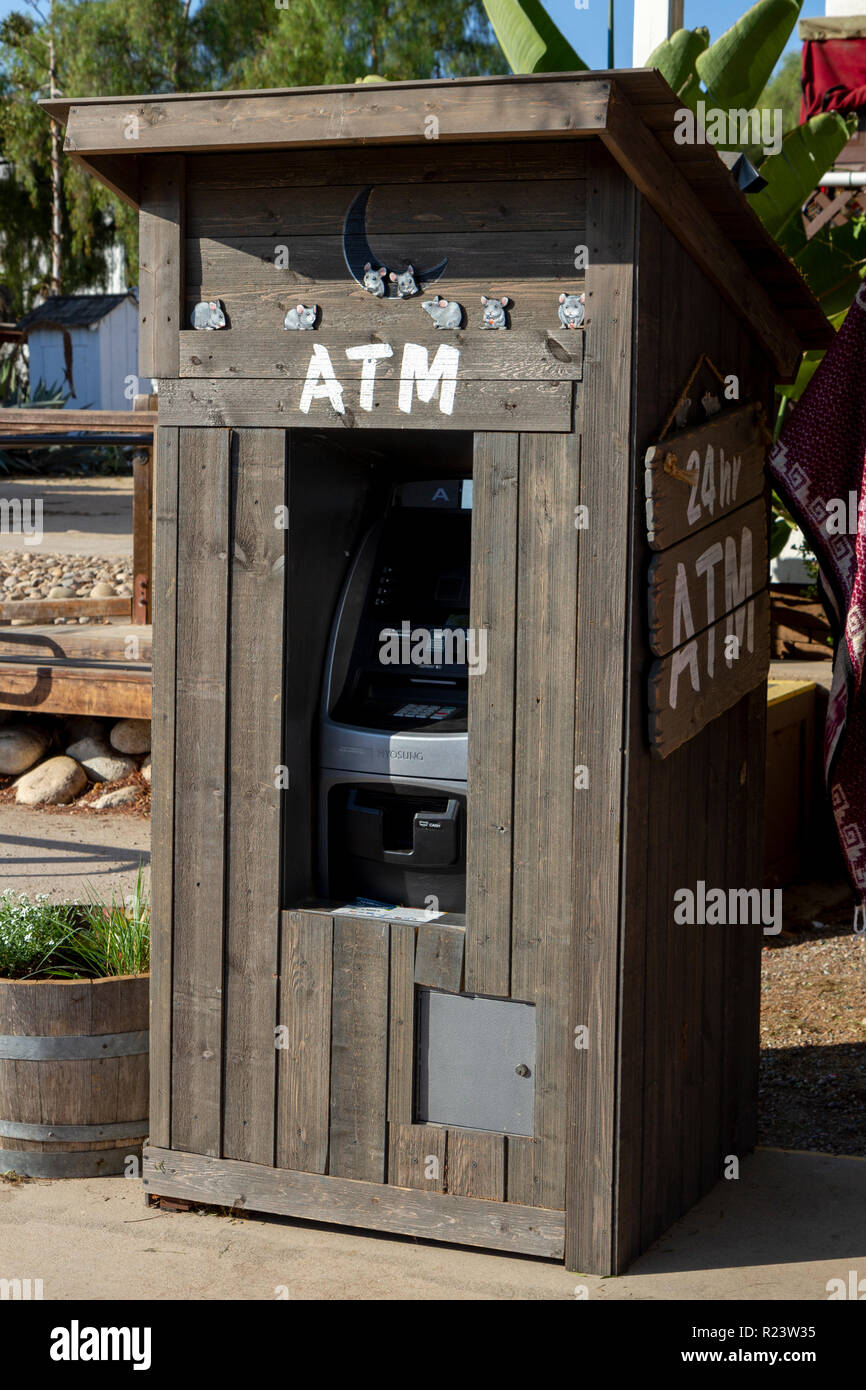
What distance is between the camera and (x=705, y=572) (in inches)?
144

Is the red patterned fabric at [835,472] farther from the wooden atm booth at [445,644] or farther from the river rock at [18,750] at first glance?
the river rock at [18,750]

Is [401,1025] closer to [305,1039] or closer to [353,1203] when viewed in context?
[305,1039]

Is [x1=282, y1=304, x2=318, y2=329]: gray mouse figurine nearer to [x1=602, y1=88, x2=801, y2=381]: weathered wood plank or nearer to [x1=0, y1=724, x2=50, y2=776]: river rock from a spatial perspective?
[x1=602, y1=88, x2=801, y2=381]: weathered wood plank

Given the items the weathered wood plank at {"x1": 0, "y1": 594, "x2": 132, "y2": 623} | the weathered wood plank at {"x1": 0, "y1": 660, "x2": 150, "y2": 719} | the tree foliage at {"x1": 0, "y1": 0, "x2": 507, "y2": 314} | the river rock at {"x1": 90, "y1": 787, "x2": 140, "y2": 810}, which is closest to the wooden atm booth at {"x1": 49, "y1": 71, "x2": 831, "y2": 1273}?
the weathered wood plank at {"x1": 0, "y1": 660, "x2": 150, "y2": 719}

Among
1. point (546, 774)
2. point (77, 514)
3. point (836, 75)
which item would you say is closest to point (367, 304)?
point (546, 774)

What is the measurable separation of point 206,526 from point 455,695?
0.77 meters

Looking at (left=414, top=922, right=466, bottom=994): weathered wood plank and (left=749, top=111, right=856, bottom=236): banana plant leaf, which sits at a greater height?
(left=749, top=111, right=856, bottom=236): banana plant leaf

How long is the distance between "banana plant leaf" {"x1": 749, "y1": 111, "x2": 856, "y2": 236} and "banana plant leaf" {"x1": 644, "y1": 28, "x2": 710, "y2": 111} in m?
0.52

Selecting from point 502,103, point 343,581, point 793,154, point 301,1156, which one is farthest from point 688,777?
point 793,154

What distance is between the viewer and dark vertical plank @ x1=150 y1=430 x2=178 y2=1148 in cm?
363

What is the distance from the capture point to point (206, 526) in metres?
3.60

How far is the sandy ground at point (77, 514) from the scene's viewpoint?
15911 millimetres

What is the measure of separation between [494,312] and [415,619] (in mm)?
919
